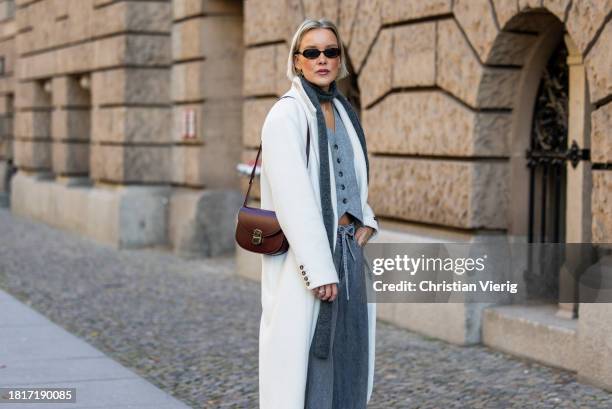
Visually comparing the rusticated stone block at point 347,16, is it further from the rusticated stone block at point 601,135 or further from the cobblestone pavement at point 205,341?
the rusticated stone block at point 601,135

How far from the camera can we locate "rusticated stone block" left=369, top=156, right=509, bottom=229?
825cm

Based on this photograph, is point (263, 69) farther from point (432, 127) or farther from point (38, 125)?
point (38, 125)

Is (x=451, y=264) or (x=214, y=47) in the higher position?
(x=214, y=47)

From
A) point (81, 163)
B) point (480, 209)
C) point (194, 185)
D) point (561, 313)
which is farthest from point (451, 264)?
point (81, 163)

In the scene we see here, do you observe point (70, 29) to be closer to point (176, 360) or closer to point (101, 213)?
point (101, 213)

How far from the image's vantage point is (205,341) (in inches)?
326

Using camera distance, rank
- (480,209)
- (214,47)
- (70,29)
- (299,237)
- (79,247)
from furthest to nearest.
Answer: (70,29)
(79,247)
(214,47)
(480,209)
(299,237)

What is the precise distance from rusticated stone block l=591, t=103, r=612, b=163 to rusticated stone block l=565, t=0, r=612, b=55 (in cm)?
41

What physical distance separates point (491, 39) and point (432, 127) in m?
0.92

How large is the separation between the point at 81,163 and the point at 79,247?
116 inches

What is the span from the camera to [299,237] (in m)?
4.33

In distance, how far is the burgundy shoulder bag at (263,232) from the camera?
14.6ft

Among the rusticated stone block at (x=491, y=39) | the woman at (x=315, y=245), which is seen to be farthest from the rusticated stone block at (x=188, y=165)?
the woman at (x=315, y=245)

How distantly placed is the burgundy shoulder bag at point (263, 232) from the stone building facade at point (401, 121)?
2.88 m
